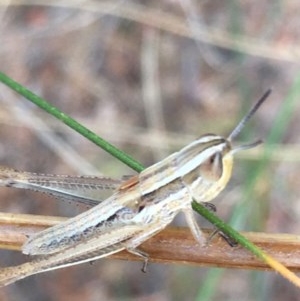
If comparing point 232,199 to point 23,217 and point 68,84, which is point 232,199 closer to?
point 68,84

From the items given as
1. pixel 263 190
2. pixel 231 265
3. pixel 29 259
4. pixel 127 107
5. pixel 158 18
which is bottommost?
pixel 231 265

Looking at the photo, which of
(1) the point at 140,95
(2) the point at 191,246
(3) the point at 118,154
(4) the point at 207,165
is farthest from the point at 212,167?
(1) the point at 140,95

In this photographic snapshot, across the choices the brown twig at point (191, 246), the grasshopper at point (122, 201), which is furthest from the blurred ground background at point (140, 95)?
the brown twig at point (191, 246)

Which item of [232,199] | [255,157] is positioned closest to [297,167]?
[232,199]

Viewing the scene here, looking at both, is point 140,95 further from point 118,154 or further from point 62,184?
point 118,154

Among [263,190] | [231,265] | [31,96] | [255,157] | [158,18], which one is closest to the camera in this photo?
[31,96]

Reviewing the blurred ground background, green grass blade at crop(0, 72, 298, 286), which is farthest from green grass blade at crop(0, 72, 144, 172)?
the blurred ground background

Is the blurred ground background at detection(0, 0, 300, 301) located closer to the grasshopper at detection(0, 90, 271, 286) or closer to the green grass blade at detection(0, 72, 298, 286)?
the grasshopper at detection(0, 90, 271, 286)

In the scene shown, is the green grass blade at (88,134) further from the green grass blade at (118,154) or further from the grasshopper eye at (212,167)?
the grasshopper eye at (212,167)
